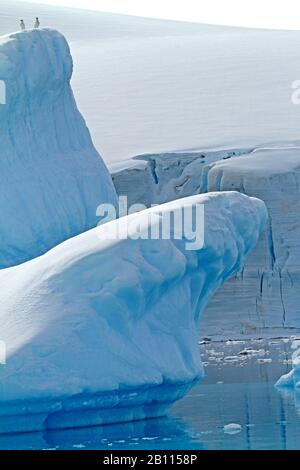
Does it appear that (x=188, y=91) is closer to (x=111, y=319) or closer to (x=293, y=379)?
(x=293, y=379)

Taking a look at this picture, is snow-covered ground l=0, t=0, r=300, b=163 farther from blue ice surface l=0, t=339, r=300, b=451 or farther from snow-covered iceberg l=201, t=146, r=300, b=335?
blue ice surface l=0, t=339, r=300, b=451

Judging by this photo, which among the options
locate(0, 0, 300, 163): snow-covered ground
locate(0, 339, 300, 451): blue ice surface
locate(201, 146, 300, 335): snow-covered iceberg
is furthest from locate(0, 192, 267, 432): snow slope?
locate(0, 0, 300, 163): snow-covered ground

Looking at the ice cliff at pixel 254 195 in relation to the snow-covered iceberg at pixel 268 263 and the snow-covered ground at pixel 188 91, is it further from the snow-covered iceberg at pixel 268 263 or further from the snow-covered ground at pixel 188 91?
the snow-covered ground at pixel 188 91

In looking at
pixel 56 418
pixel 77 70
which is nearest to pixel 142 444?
pixel 56 418

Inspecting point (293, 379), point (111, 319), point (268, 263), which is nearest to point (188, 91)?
point (268, 263)

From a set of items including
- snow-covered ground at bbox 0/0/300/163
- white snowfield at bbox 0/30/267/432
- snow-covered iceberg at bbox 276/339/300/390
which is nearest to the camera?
white snowfield at bbox 0/30/267/432

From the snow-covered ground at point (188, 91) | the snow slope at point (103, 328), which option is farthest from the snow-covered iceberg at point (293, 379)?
the snow-covered ground at point (188, 91)
